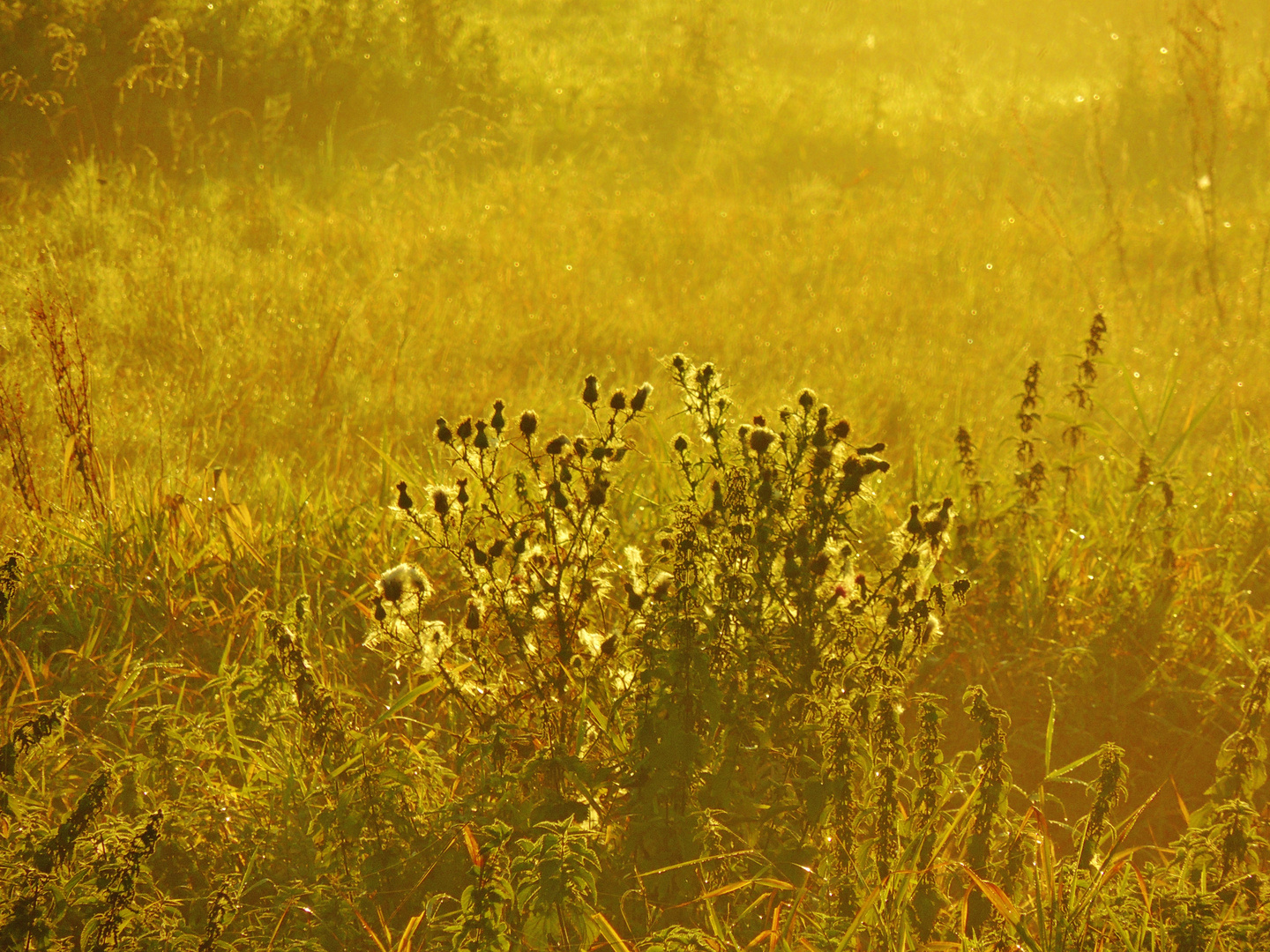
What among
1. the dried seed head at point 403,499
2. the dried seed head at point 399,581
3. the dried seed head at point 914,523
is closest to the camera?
the dried seed head at point 399,581

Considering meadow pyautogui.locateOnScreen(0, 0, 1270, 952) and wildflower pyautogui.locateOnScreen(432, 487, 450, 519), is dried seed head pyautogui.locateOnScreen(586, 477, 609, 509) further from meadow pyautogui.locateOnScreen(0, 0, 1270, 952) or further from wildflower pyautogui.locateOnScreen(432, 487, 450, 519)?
wildflower pyautogui.locateOnScreen(432, 487, 450, 519)

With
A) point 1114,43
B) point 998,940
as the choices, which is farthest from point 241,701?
point 1114,43

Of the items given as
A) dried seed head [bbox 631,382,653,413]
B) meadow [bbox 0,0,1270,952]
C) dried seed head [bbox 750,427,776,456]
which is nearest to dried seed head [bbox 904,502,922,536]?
meadow [bbox 0,0,1270,952]

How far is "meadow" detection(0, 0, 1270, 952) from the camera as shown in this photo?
199 cm

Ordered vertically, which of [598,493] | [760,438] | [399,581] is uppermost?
[760,438]

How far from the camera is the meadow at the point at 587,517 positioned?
199cm

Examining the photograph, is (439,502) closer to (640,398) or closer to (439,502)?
(439,502)

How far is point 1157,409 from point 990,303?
1128mm

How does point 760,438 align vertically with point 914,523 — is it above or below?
above

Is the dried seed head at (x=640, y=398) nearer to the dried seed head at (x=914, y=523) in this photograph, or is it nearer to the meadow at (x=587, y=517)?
the meadow at (x=587, y=517)

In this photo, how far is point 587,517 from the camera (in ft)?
7.41

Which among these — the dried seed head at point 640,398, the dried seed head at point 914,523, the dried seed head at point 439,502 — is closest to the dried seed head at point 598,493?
the dried seed head at point 640,398

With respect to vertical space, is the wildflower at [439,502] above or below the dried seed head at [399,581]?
above

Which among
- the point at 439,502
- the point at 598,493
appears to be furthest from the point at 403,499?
the point at 598,493
